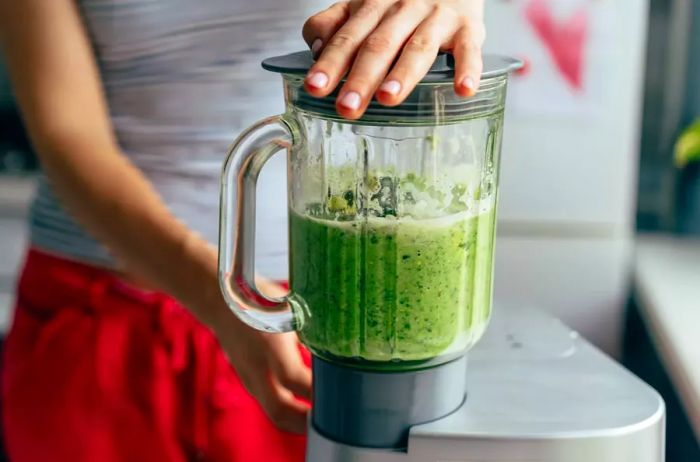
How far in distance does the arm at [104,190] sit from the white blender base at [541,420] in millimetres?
58

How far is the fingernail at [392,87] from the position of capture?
472 millimetres

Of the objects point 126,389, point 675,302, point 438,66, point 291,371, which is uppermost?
point 438,66

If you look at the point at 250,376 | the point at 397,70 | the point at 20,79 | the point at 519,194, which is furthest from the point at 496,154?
the point at 519,194

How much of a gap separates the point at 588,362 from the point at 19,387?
52cm

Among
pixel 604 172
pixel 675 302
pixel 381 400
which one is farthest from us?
pixel 604 172

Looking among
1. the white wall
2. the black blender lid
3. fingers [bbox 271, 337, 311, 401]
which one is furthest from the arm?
the white wall

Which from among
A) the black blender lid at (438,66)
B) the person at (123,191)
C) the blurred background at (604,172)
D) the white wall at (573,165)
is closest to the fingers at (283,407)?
the person at (123,191)

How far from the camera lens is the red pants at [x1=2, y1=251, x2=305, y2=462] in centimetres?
82

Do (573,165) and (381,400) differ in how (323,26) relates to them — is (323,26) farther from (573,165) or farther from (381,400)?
(573,165)

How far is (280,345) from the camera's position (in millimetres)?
618

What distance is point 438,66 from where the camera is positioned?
0.52 meters

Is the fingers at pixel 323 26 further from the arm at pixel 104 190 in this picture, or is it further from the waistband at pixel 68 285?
the waistband at pixel 68 285

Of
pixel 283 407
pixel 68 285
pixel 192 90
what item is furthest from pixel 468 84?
pixel 68 285

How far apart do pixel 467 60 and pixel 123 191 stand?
1.10 ft
